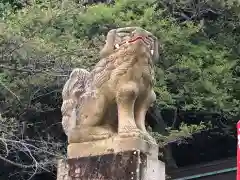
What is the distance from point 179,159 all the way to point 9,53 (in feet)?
17.5

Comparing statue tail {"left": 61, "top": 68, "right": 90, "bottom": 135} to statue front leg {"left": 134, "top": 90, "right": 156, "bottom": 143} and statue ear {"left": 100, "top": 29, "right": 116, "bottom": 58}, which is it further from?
statue front leg {"left": 134, "top": 90, "right": 156, "bottom": 143}

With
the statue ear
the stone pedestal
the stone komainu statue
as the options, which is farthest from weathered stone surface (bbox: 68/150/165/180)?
the statue ear

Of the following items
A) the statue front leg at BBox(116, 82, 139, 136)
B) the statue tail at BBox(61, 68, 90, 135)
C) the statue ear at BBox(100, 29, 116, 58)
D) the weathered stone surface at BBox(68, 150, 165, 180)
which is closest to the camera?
the weathered stone surface at BBox(68, 150, 165, 180)

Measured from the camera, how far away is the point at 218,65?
10.0 metres

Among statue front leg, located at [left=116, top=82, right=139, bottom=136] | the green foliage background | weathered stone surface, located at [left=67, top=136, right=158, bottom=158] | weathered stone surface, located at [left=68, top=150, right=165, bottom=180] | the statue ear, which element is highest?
the green foliage background

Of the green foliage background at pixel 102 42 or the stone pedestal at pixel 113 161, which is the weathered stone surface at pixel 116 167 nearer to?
the stone pedestal at pixel 113 161

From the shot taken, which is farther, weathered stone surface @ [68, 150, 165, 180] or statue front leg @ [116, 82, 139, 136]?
statue front leg @ [116, 82, 139, 136]

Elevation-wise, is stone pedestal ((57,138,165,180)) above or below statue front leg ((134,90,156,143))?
below

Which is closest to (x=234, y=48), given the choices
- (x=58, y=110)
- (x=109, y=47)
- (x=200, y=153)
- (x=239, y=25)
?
(x=239, y=25)

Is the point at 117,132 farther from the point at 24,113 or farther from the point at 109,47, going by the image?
the point at 24,113

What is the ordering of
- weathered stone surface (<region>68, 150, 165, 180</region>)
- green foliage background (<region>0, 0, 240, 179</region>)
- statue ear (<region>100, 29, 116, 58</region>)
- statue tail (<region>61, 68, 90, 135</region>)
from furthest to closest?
green foliage background (<region>0, 0, 240, 179</region>) < statue tail (<region>61, 68, 90, 135</region>) < statue ear (<region>100, 29, 116, 58</region>) < weathered stone surface (<region>68, 150, 165, 180</region>)

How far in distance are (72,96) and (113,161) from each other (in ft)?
2.30

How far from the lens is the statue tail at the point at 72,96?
4156 mm

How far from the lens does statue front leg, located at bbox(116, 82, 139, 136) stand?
3857 mm
